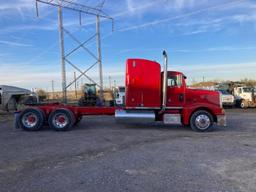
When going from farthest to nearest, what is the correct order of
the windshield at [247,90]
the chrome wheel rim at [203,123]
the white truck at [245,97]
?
1. the windshield at [247,90]
2. the white truck at [245,97]
3. the chrome wheel rim at [203,123]

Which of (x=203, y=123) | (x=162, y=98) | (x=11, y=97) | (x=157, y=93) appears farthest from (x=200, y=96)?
(x=11, y=97)

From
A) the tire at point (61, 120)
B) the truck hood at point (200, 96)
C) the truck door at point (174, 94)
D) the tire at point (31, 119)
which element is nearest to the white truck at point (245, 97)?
the truck hood at point (200, 96)

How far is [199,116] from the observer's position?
1208 centimetres

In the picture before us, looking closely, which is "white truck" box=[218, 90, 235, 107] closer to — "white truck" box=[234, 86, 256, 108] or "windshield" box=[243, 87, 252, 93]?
"white truck" box=[234, 86, 256, 108]

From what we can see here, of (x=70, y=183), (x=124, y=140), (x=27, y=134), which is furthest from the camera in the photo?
(x=27, y=134)

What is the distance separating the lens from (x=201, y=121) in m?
12.0

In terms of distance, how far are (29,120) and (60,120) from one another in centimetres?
145

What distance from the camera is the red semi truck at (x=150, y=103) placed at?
487 inches

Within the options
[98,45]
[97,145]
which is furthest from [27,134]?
[98,45]

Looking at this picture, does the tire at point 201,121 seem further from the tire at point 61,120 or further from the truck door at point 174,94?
the tire at point 61,120

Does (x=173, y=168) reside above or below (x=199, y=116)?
below

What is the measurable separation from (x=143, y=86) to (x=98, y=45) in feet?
50.2

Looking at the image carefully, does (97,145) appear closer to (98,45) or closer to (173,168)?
(173,168)

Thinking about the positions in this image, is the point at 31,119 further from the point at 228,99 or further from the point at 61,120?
the point at 228,99
